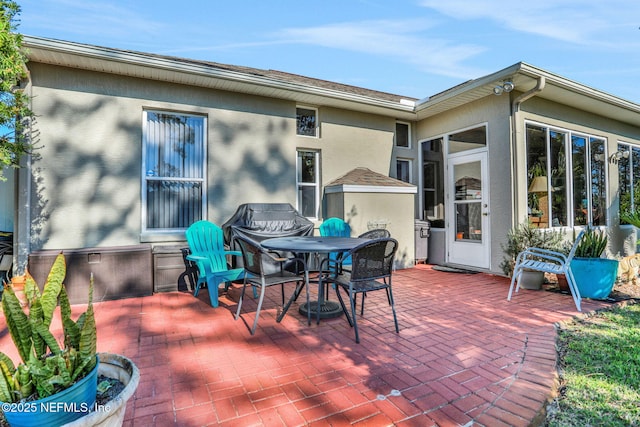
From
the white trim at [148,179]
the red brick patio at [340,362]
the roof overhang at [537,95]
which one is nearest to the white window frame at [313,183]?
the white trim at [148,179]

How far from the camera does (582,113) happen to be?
265 inches

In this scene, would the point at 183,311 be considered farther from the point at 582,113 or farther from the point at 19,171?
the point at 582,113

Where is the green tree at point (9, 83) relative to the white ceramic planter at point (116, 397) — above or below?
above

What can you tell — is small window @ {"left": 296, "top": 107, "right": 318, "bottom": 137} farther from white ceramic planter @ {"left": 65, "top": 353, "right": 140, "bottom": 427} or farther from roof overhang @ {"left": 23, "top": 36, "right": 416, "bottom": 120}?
white ceramic planter @ {"left": 65, "top": 353, "right": 140, "bottom": 427}

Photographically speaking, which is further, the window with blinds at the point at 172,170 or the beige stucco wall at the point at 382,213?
the beige stucco wall at the point at 382,213

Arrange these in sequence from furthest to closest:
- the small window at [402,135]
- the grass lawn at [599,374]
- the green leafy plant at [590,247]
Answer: the small window at [402,135] < the green leafy plant at [590,247] < the grass lawn at [599,374]

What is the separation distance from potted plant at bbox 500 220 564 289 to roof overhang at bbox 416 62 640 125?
A: 7.40ft

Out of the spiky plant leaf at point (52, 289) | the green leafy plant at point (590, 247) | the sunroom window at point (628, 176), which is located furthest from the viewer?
the sunroom window at point (628, 176)

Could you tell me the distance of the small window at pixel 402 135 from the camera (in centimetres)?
752

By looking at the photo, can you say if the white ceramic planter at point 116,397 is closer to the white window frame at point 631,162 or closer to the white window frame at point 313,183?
the white window frame at point 313,183

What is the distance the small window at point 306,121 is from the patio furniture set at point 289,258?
67.3 inches

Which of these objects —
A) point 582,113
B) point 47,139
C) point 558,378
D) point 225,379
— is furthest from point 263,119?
Result: point 582,113

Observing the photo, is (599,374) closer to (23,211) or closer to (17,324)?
(17,324)

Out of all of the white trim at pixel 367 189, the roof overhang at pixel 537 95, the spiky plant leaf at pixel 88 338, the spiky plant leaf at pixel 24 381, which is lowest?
the spiky plant leaf at pixel 24 381
